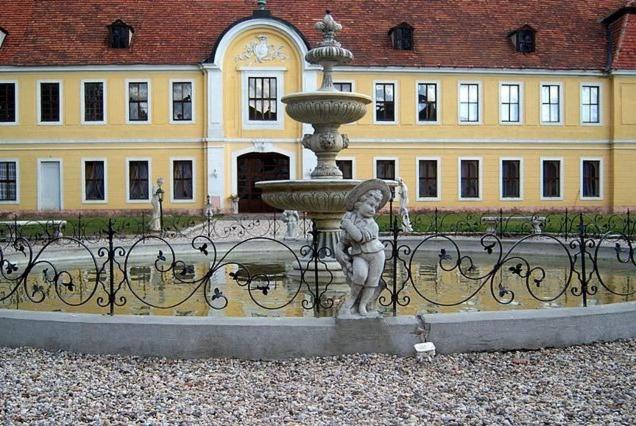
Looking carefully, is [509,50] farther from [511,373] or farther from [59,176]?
[511,373]

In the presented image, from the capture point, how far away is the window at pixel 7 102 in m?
34.6

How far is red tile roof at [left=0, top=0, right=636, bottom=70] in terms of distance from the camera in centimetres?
3450

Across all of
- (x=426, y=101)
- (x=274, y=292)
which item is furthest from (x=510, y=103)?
(x=274, y=292)

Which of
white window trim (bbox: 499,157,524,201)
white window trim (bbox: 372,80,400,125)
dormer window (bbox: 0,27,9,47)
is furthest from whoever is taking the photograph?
white window trim (bbox: 499,157,524,201)

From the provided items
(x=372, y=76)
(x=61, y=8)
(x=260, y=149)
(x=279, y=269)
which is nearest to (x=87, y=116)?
(x=61, y=8)

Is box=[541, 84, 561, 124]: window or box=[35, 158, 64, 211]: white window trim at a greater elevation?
box=[541, 84, 561, 124]: window

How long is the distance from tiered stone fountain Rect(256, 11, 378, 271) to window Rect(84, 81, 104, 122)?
24.7 m

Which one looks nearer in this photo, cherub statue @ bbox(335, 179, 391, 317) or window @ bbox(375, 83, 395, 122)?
cherub statue @ bbox(335, 179, 391, 317)

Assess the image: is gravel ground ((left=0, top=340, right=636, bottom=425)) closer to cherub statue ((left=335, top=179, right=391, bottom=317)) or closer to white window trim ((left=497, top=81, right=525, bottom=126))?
cherub statue ((left=335, top=179, right=391, bottom=317))

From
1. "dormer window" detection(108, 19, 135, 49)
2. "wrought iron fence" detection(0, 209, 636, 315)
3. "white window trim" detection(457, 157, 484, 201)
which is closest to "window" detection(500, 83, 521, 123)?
"white window trim" detection(457, 157, 484, 201)

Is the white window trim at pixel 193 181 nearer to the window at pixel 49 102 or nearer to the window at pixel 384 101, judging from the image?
the window at pixel 49 102

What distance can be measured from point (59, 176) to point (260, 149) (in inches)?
367

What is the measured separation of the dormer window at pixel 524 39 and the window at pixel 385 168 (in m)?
8.14

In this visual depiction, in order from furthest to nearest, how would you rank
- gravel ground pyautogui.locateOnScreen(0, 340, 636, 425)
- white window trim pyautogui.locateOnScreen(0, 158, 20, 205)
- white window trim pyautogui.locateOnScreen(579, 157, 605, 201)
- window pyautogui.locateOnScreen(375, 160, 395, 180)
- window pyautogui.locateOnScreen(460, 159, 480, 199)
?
1. white window trim pyautogui.locateOnScreen(579, 157, 605, 201)
2. window pyautogui.locateOnScreen(460, 159, 480, 199)
3. window pyautogui.locateOnScreen(375, 160, 395, 180)
4. white window trim pyautogui.locateOnScreen(0, 158, 20, 205)
5. gravel ground pyautogui.locateOnScreen(0, 340, 636, 425)
